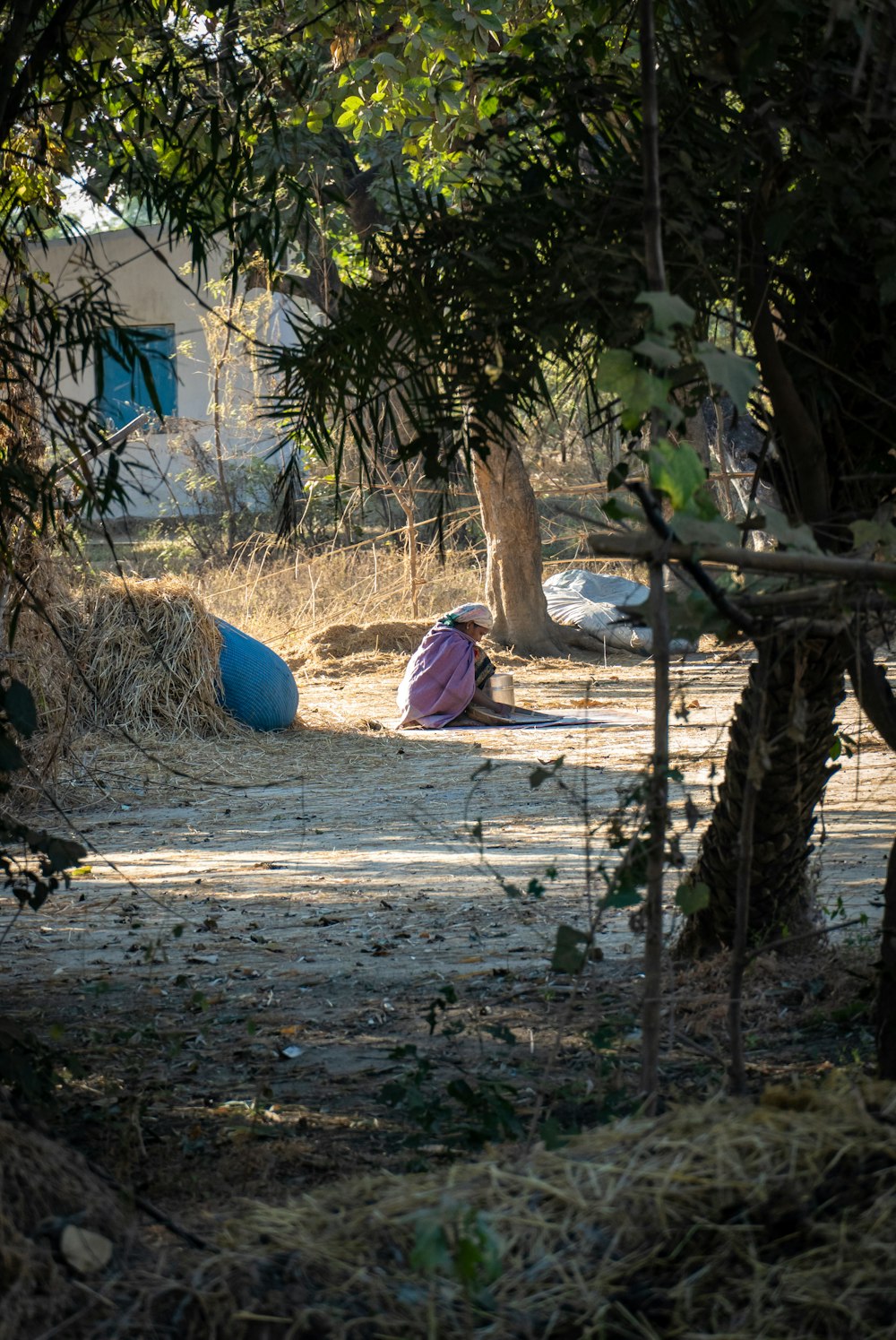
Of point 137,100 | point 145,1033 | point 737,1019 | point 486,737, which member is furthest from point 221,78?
point 486,737

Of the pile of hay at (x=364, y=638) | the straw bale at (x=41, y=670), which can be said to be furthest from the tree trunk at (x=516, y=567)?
the straw bale at (x=41, y=670)

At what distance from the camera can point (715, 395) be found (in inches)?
110

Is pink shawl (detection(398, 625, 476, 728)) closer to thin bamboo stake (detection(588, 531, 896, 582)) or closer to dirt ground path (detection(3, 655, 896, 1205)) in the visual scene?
dirt ground path (detection(3, 655, 896, 1205))

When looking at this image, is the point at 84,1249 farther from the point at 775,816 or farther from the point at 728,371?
the point at 775,816

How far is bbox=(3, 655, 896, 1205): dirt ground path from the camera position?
3248mm

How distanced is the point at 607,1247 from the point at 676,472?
1.07m

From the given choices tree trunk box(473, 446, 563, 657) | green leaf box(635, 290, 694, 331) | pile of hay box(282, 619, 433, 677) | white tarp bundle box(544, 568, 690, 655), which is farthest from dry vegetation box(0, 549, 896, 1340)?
white tarp bundle box(544, 568, 690, 655)

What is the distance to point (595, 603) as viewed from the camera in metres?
16.6

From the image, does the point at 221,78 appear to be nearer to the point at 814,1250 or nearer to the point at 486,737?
the point at 814,1250

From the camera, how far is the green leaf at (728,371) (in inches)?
77.0

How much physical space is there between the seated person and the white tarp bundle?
4.61 m

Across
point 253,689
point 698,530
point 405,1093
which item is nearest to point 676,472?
point 698,530

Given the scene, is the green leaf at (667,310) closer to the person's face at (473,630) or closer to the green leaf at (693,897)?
the green leaf at (693,897)

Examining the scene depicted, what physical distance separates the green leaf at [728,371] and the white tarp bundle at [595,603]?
1360 centimetres
